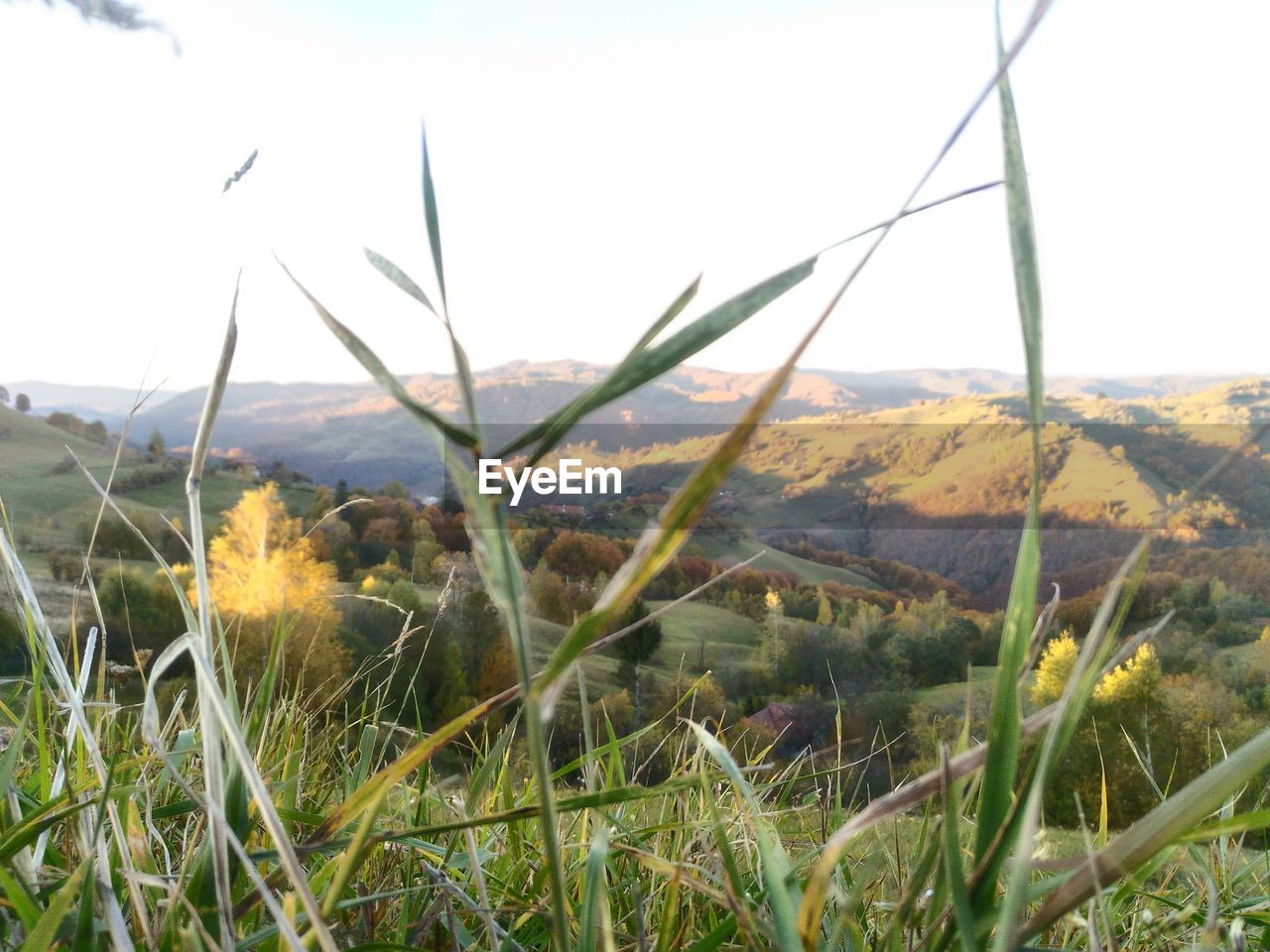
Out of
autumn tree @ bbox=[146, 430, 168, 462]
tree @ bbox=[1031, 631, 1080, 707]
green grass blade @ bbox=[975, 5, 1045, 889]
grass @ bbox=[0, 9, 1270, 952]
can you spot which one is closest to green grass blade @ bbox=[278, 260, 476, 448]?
grass @ bbox=[0, 9, 1270, 952]

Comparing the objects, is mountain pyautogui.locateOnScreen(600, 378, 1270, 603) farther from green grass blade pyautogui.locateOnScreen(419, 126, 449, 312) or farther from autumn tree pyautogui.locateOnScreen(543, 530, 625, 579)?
green grass blade pyautogui.locateOnScreen(419, 126, 449, 312)

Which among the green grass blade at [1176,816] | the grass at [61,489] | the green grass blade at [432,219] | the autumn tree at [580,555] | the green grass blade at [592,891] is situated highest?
the green grass blade at [432,219]

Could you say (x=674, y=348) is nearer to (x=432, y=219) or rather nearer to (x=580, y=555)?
(x=432, y=219)

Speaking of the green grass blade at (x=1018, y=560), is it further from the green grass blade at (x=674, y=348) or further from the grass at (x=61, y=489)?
the grass at (x=61, y=489)

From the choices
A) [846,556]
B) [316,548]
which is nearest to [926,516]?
[846,556]

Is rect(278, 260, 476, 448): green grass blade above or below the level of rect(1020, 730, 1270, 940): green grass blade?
above

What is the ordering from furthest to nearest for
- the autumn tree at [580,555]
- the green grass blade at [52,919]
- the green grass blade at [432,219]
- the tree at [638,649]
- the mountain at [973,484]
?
the mountain at [973,484] < the autumn tree at [580,555] < the tree at [638,649] < the green grass blade at [52,919] < the green grass blade at [432,219]

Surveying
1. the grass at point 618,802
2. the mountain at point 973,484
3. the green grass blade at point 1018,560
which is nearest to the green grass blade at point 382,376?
the grass at point 618,802

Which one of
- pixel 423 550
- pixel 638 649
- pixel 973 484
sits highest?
pixel 973 484

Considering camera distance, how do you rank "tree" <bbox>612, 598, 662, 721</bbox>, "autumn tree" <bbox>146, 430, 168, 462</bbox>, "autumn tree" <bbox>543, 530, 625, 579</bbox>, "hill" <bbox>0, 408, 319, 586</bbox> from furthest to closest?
1. "autumn tree" <bbox>543, 530, 625, 579</bbox>
2. "tree" <bbox>612, 598, 662, 721</bbox>
3. "hill" <bbox>0, 408, 319, 586</bbox>
4. "autumn tree" <bbox>146, 430, 168, 462</bbox>

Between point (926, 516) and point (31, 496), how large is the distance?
10056mm

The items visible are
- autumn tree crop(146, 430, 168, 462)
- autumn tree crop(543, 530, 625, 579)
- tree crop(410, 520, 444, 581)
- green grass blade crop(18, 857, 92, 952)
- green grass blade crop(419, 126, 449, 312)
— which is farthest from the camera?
autumn tree crop(543, 530, 625, 579)

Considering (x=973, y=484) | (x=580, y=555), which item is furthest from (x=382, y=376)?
(x=973, y=484)

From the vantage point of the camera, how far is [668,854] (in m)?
0.64
